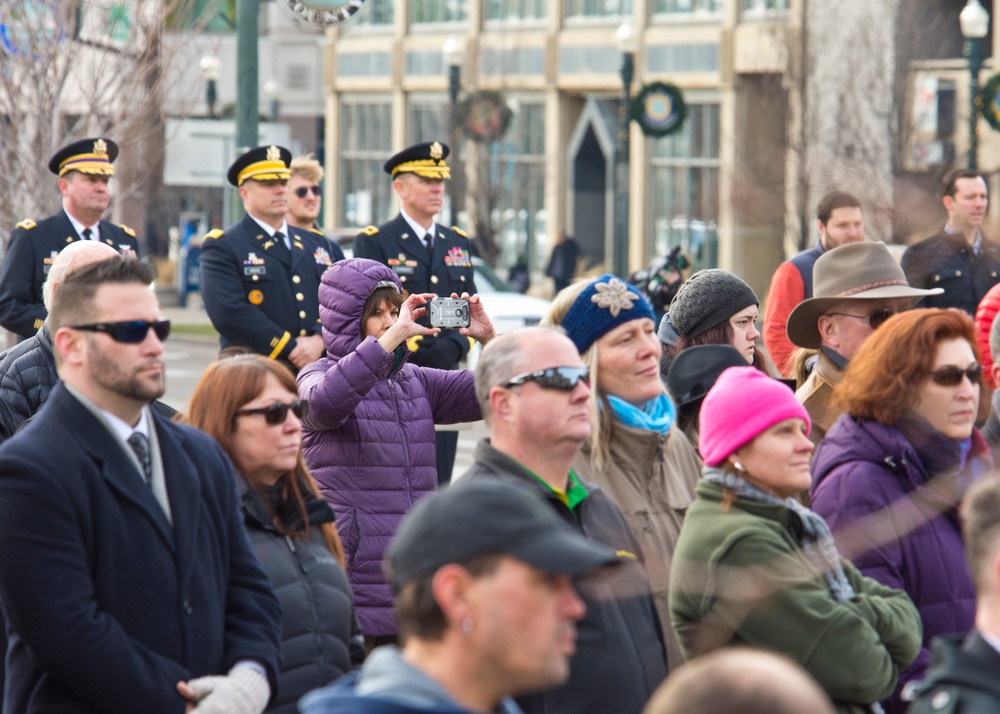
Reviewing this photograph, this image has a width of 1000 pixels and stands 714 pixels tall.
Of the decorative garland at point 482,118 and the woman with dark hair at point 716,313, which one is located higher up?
the decorative garland at point 482,118

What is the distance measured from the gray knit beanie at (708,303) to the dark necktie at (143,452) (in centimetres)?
251

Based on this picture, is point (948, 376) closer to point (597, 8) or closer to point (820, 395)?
point (820, 395)

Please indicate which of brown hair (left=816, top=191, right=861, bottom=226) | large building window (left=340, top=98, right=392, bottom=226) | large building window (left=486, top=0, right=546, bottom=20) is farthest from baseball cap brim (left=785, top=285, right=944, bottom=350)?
large building window (left=340, top=98, right=392, bottom=226)

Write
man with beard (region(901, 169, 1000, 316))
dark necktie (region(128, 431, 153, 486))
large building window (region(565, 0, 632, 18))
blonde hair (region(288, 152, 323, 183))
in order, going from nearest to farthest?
dark necktie (region(128, 431, 153, 486)) → man with beard (region(901, 169, 1000, 316)) → blonde hair (region(288, 152, 323, 183)) → large building window (region(565, 0, 632, 18))

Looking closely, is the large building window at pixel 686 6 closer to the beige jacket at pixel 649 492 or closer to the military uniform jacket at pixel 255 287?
the military uniform jacket at pixel 255 287

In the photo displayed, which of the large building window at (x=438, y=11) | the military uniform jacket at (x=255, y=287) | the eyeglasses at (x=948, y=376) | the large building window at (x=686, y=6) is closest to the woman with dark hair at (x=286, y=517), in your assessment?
the eyeglasses at (x=948, y=376)

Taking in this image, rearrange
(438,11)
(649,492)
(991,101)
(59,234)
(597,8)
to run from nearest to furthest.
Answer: (649,492) < (59,234) < (991,101) < (597,8) < (438,11)

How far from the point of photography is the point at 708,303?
631cm

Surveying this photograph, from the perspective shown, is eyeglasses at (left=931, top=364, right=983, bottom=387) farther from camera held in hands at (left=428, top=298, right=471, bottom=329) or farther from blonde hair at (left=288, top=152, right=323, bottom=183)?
blonde hair at (left=288, top=152, right=323, bottom=183)

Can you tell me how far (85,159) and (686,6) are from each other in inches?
1077

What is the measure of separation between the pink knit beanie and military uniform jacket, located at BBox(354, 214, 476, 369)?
4703mm

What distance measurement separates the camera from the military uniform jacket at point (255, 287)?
30.3 feet

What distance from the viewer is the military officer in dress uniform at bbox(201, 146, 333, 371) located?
363 inches

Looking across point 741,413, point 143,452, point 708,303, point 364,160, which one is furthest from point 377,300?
point 364,160
